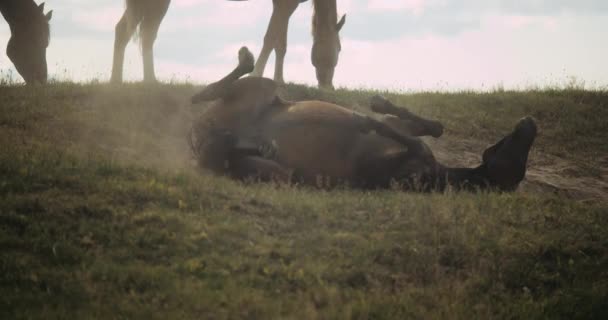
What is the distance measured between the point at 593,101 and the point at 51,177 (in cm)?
1040

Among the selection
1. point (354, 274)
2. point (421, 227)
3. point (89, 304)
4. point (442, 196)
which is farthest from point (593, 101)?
point (89, 304)

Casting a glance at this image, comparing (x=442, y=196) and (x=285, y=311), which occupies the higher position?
(x=442, y=196)

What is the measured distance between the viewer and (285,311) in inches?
156

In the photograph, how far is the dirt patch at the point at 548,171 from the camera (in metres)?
8.10

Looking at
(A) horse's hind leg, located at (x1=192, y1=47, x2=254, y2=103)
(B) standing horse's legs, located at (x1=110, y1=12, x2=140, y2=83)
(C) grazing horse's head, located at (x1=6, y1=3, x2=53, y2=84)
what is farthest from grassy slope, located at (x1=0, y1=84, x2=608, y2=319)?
(C) grazing horse's head, located at (x1=6, y1=3, x2=53, y2=84)

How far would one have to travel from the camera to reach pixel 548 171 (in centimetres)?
930

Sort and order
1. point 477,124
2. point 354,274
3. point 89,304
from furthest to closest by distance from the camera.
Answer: point 477,124 < point 354,274 < point 89,304

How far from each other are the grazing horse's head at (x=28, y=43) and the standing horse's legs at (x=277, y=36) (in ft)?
14.3

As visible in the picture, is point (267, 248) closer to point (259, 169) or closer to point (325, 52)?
point (259, 169)

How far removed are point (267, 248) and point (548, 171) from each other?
18.8 ft

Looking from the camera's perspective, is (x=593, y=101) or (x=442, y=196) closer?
(x=442, y=196)

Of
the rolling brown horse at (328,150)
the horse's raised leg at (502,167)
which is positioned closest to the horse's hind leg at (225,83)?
the rolling brown horse at (328,150)

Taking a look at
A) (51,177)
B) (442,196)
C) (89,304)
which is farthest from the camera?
(442,196)

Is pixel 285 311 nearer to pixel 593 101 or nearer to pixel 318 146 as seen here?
pixel 318 146
